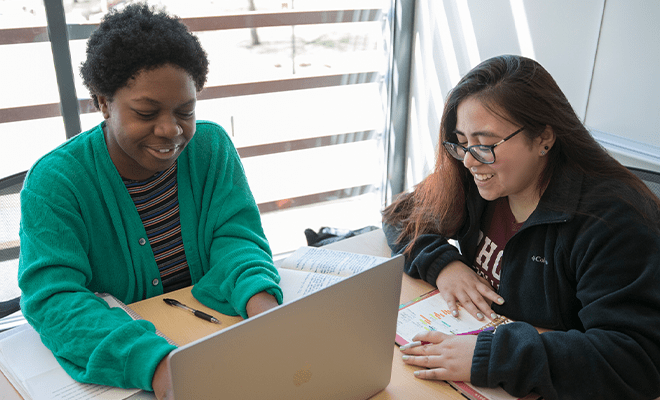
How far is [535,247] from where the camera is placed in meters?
1.22

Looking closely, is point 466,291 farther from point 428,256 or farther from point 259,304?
point 259,304

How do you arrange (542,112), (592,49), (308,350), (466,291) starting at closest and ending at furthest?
(308,350) → (542,112) → (466,291) → (592,49)

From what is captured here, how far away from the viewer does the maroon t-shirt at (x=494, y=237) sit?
1353 mm

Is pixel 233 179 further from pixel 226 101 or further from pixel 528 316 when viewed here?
pixel 226 101

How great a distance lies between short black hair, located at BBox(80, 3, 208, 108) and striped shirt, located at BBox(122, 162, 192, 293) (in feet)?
0.76

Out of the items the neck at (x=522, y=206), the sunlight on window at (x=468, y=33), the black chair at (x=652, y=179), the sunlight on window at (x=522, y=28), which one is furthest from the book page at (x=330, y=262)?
the sunlight on window at (x=468, y=33)

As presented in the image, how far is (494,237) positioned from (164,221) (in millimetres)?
863

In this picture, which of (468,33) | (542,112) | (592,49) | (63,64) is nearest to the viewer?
(542,112)

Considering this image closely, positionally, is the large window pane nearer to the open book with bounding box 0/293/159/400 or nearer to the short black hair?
the short black hair

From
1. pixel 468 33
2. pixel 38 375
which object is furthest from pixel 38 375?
pixel 468 33

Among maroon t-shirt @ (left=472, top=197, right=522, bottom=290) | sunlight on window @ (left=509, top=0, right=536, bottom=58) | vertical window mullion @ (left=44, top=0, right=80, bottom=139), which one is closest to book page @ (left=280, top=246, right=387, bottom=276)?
maroon t-shirt @ (left=472, top=197, right=522, bottom=290)

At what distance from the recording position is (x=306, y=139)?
316 cm

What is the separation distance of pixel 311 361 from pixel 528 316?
621mm

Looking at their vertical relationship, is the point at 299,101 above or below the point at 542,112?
below
